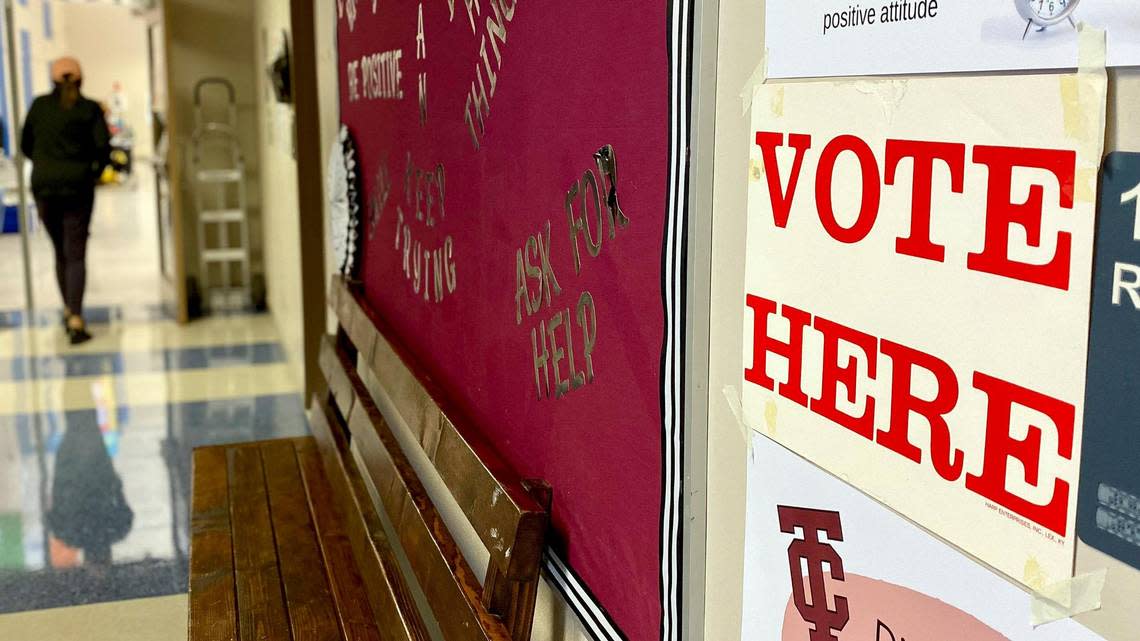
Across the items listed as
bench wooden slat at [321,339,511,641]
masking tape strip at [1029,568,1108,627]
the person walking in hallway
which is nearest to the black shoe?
the person walking in hallway

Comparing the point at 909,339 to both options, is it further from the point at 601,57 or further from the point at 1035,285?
the point at 601,57

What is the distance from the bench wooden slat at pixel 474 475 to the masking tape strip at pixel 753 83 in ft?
2.37

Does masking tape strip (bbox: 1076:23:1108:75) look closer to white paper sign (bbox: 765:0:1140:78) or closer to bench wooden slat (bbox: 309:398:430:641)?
white paper sign (bbox: 765:0:1140:78)

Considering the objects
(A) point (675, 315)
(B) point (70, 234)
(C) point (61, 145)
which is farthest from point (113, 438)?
(A) point (675, 315)

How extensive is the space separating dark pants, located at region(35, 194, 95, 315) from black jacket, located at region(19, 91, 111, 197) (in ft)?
0.22

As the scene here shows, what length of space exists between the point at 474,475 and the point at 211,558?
36.3 inches

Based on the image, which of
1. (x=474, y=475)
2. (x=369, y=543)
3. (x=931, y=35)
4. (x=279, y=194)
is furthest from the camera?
(x=279, y=194)

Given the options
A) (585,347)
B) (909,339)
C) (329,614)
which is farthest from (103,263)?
(909,339)

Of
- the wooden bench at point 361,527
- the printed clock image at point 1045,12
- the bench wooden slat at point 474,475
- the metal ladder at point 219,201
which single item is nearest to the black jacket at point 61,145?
the metal ladder at point 219,201

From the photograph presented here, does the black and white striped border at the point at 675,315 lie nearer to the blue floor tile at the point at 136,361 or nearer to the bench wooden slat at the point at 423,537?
the bench wooden slat at the point at 423,537

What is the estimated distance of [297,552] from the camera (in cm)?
240

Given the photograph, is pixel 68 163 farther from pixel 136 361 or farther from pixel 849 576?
pixel 849 576

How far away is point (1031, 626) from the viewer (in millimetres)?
708

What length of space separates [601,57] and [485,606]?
0.82 meters
